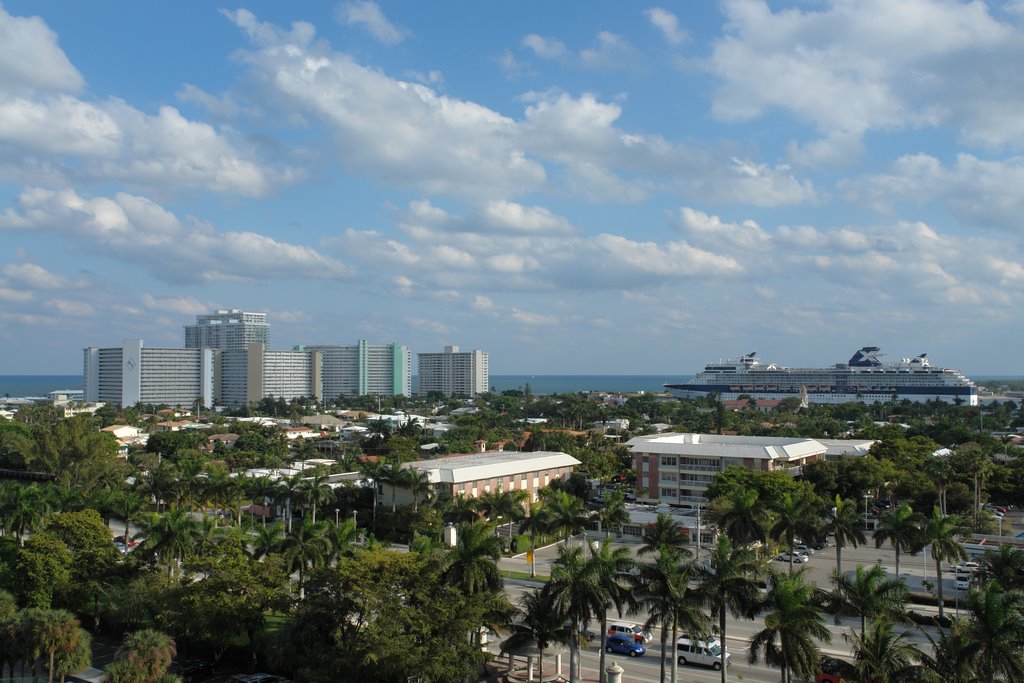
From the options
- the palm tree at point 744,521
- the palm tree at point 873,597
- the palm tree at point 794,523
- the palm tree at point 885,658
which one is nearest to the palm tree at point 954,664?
the palm tree at point 885,658

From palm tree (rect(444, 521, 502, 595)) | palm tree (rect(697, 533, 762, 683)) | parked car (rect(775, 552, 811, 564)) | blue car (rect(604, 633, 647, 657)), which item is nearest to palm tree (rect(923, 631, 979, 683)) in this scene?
palm tree (rect(697, 533, 762, 683))

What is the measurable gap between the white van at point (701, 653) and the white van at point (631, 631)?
60.3 inches

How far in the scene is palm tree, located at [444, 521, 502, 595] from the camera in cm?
2538

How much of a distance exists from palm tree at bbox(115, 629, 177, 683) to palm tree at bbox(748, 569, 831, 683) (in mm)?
16527

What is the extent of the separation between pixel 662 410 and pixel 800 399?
43728 millimetres

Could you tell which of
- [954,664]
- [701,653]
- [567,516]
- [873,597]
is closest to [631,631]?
[701,653]

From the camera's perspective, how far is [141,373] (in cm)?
18350

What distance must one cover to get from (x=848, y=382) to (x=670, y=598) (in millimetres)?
170741

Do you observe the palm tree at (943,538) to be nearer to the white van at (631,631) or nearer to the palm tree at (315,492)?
the white van at (631,631)

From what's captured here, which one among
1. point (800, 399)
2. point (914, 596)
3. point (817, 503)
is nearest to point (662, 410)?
point (800, 399)

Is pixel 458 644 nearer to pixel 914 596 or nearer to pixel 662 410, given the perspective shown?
pixel 914 596

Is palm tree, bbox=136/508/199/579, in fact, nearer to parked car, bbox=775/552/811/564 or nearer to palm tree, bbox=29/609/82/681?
palm tree, bbox=29/609/82/681

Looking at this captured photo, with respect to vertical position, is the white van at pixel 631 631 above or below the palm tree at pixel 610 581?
below

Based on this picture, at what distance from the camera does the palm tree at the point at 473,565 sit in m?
25.4
